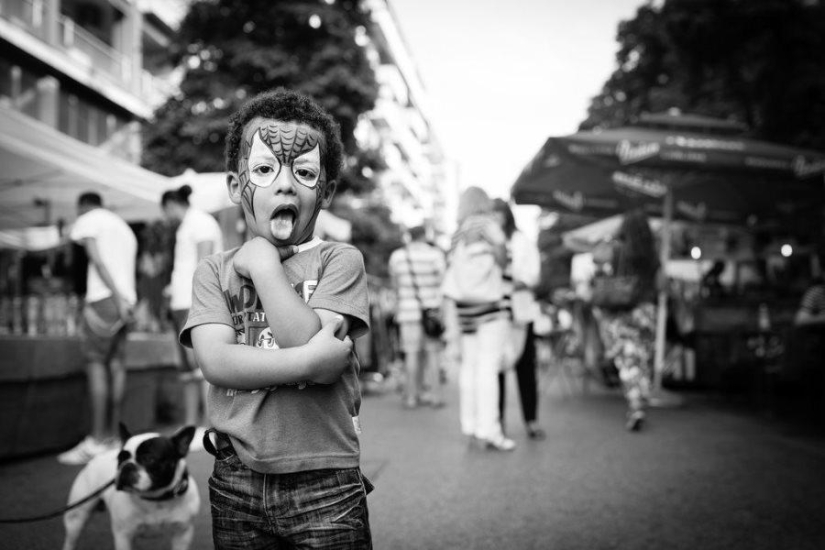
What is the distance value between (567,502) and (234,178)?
10.1ft

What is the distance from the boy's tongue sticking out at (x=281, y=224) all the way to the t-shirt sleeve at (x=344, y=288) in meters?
0.11

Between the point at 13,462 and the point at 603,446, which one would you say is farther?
the point at 603,446

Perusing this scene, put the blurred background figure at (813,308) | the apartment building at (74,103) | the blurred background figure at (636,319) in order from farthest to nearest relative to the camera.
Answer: the apartment building at (74,103) → the blurred background figure at (636,319) → the blurred background figure at (813,308)

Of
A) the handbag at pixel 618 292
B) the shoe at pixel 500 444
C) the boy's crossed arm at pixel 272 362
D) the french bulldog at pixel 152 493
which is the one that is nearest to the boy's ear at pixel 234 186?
the boy's crossed arm at pixel 272 362

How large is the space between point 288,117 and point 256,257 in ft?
1.36

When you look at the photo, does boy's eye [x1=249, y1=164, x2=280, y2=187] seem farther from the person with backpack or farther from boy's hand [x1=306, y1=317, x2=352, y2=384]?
the person with backpack

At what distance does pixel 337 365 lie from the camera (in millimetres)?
1664

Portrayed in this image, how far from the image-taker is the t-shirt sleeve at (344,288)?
174cm

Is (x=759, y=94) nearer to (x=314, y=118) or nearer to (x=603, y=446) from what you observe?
(x=603, y=446)

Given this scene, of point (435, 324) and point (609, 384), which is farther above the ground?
point (435, 324)

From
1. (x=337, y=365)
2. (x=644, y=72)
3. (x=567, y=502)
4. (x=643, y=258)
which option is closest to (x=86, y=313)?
(x=567, y=502)

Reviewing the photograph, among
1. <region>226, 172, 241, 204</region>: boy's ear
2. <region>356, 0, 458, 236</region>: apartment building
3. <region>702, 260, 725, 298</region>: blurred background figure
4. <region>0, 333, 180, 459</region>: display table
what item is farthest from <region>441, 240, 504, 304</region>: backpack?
<region>356, 0, 458, 236</region>: apartment building

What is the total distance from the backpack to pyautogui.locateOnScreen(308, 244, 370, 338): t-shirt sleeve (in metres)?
4.04

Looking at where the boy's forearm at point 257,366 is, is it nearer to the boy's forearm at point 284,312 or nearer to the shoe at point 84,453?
Result: the boy's forearm at point 284,312
